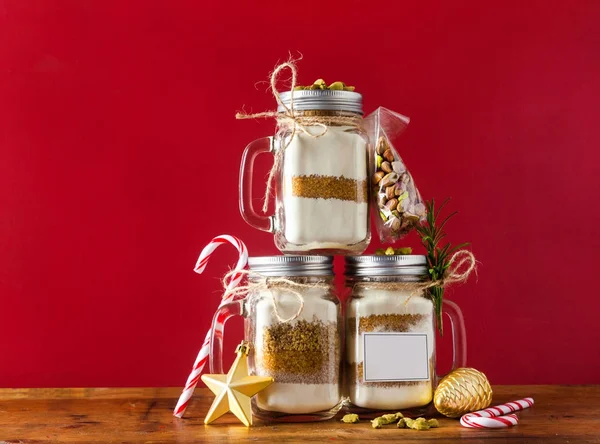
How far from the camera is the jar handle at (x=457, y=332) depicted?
1.45m

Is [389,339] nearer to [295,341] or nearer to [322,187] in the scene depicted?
[295,341]

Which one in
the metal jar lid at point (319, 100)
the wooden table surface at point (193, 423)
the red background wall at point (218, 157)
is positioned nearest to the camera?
the wooden table surface at point (193, 423)

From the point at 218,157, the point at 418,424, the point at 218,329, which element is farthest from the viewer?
the point at 218,157

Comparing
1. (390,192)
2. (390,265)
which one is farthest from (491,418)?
(390,192)

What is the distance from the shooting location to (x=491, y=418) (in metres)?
1.32

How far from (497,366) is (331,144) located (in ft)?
2.23

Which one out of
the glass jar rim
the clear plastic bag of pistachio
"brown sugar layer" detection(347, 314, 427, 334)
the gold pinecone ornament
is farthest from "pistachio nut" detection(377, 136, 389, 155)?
the gold pinecone ornament

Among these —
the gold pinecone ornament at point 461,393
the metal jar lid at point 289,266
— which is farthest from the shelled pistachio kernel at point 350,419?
the metal jar lid at point 289,266

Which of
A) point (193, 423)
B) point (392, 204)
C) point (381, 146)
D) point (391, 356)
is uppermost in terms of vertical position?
point (381, 146)

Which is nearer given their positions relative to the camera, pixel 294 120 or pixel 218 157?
pixel 294 120

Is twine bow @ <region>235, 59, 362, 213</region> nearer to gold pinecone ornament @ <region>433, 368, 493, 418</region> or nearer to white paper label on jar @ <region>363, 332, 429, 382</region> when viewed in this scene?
white paper label on jar @ <region>363, 332, 429, 382</region>

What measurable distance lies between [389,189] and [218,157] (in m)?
0.46

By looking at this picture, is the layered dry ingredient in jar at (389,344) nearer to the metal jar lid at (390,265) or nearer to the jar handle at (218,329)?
the metal jar lid at (390,265)

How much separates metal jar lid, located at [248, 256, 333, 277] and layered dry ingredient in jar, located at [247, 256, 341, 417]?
3 cm
